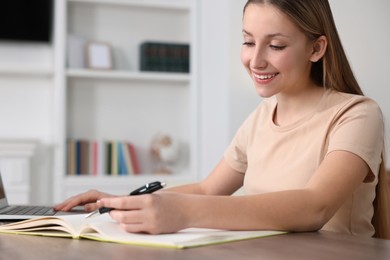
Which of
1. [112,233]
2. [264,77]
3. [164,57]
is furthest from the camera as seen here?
[164,57]

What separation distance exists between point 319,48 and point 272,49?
131 millimetres

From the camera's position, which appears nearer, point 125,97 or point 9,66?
point 9,66

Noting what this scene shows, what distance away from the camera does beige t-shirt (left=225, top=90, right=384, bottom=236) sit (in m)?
1.26

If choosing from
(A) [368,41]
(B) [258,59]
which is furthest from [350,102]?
(A) [368,41]

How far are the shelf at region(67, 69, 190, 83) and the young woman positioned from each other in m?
2.44

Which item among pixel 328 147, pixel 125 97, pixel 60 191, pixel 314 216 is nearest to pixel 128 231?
pixel 314 216

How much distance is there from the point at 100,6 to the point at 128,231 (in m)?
3.35

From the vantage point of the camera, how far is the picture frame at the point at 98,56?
4043 mm

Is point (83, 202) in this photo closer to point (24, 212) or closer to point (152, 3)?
point (24, 212)

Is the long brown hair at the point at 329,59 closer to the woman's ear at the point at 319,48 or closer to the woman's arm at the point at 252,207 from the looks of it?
the woman's ear at the point at 319,48

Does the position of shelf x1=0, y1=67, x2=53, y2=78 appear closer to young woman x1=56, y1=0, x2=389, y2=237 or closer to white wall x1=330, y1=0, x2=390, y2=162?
white wall x1=330, y1=0, x2=390, y2=162

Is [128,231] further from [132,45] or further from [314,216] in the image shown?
[132,45]

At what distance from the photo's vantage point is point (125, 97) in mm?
4234

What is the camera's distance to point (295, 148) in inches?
56.2
